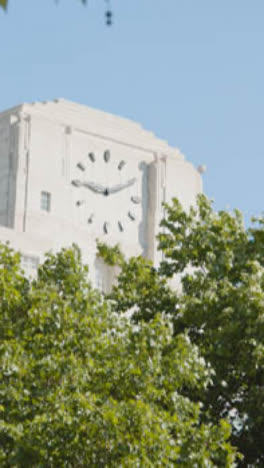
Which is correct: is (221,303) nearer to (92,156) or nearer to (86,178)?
(86,178)

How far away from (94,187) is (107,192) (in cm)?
133

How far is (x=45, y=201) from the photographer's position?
255 feet

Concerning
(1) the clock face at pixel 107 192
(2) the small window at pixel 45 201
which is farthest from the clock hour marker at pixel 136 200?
(2) the small window at pixel 45 201

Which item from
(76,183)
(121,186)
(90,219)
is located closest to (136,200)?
(121,186)

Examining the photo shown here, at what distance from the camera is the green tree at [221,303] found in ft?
104

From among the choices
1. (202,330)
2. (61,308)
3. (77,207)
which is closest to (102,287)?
(77,207)

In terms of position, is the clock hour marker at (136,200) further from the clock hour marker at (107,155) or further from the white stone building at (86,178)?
the clock hour marker at (107,155)

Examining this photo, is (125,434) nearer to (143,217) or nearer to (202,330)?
(202,330)

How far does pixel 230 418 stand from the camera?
32.7m

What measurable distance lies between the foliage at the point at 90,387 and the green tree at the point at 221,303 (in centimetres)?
131

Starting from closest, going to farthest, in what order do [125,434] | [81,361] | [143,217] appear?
1. [125,434]
2. [81,361]
3. [143,217]

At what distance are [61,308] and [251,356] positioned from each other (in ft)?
17.8

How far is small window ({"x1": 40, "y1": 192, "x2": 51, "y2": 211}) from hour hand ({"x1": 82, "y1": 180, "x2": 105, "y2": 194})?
3788 mm

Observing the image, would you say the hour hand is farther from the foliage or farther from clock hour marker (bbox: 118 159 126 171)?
the foliage
